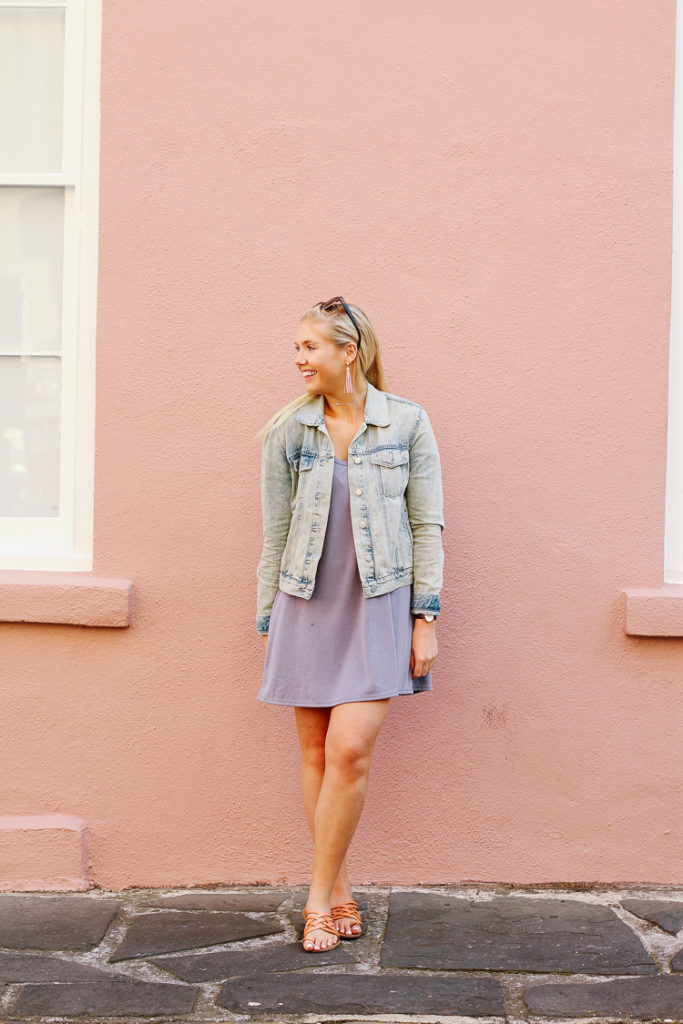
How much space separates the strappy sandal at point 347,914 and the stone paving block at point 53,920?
78 cm

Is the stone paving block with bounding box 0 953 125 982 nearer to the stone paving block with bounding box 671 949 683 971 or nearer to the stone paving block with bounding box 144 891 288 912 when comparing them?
the stone paving block with bounding box 144 891 288 912

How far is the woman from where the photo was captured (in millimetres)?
3523

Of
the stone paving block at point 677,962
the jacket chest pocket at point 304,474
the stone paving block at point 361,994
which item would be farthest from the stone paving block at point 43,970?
the stone paving block at point 677,962

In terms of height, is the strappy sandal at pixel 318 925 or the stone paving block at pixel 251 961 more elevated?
the strappy sandal at pixel 318 925

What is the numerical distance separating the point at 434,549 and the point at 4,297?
202cm

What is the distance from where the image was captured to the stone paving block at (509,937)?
11.2 feet

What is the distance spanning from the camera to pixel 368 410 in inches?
141

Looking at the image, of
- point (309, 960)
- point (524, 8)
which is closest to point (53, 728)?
point (309, 960)

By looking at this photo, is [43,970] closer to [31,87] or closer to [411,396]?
[411,396]

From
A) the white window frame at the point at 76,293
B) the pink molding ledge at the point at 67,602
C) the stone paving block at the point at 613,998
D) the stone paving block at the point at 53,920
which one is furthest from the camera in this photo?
the white window frame at the point at 76,293

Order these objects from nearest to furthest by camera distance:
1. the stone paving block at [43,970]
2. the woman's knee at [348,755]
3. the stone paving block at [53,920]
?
the stone paving block at [43,970], the woman's knee at [348,755], the stone paving block at [53,920]

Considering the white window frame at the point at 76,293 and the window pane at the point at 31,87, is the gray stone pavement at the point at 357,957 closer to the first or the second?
the white window frame at the point at 76,293

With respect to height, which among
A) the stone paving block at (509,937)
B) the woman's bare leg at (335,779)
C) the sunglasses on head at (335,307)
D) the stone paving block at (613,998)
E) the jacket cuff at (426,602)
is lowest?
the stone paving block at (509,937)

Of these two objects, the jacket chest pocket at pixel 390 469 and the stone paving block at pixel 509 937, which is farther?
the jacket chest pocket at pixel 390 469
